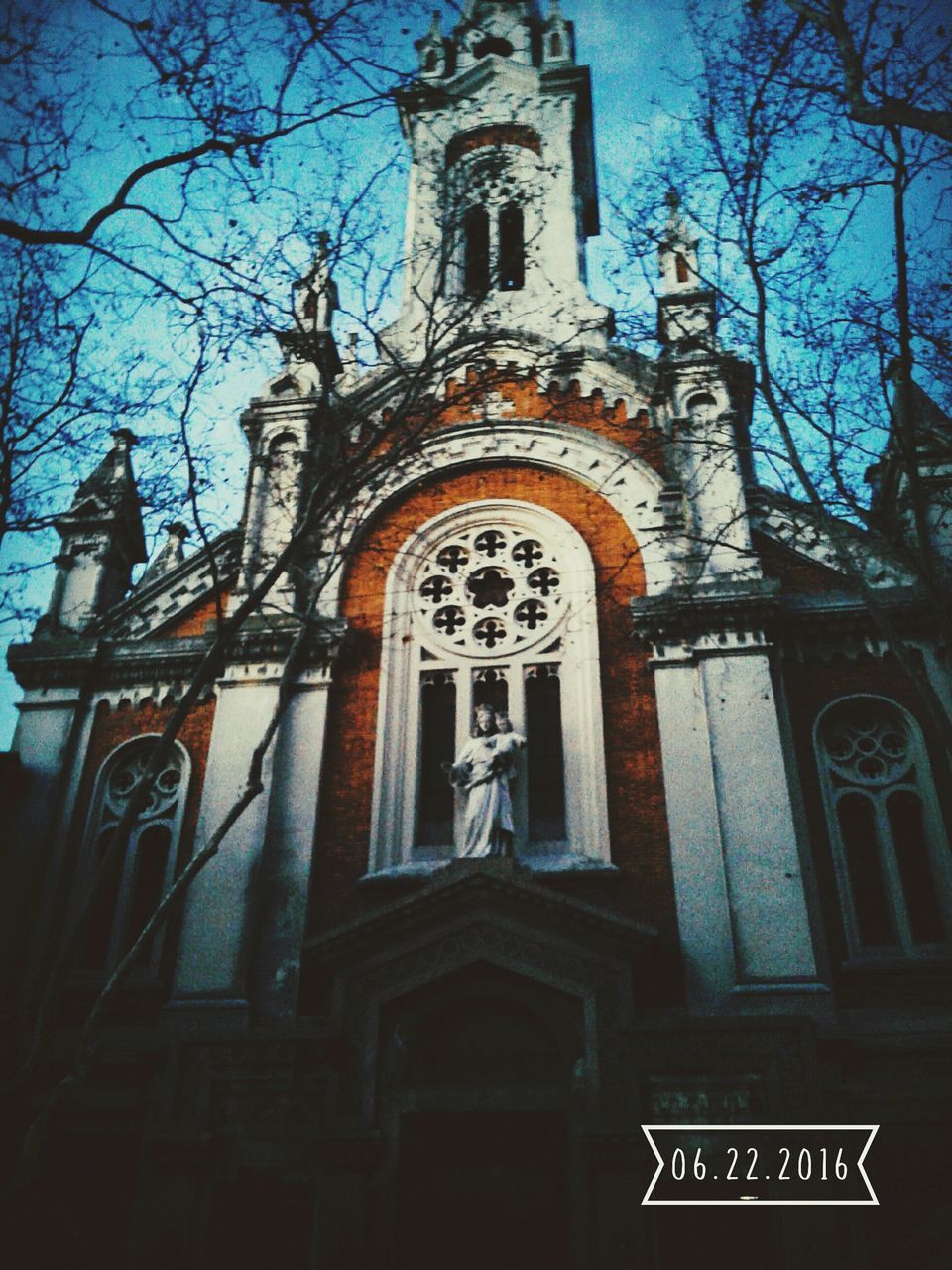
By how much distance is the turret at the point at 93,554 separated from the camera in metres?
16.3

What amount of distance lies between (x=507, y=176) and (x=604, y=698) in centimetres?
1195

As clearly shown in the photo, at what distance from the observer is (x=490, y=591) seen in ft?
52.3

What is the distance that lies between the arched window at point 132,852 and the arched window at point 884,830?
8.68 metres

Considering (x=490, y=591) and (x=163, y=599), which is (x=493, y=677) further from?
(x=163, y=599)

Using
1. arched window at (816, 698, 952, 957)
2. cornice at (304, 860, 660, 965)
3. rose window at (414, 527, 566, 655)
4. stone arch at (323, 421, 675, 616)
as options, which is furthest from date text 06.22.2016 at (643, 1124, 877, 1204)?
stone arch at (323, 421, 675, 616)

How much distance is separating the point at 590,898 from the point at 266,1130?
14.7 ft

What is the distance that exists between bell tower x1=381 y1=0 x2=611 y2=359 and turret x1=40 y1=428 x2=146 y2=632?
5.66m

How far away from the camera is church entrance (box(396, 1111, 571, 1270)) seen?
35.3 feet

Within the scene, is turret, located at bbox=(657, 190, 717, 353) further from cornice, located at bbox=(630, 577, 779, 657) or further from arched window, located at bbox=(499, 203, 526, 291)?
cornice, located at bbox=(630, 577, 779, 657)

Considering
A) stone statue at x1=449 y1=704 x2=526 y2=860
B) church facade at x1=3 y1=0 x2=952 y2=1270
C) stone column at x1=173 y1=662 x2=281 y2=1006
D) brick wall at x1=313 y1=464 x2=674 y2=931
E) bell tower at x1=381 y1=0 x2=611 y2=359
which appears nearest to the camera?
church facade at x1=3 y1=0 x2=952 y2=1270

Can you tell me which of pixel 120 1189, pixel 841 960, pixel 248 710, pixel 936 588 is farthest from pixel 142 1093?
pixel 936 588

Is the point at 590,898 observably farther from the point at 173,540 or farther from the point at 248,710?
the point at 173,540

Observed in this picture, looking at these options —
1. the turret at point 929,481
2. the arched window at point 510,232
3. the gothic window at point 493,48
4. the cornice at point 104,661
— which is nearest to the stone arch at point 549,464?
the cornice at point 104,661

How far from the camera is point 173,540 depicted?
56.2 feet
